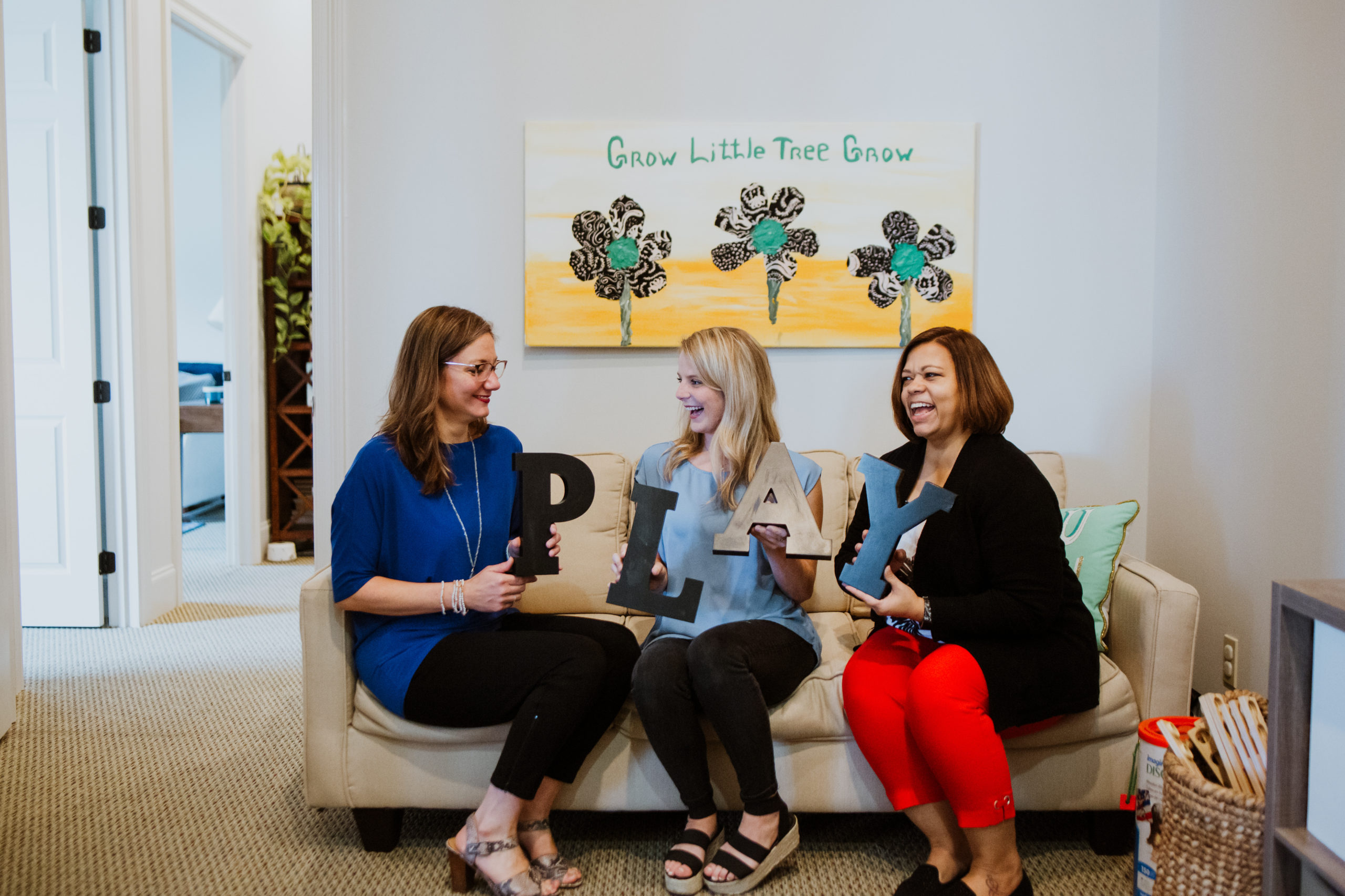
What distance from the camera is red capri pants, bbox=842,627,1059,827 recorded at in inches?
60.8

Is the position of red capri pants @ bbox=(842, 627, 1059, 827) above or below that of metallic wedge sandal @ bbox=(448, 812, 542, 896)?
above

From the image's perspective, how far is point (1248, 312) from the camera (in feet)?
7.12

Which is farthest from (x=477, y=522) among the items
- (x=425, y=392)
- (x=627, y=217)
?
(x=627, y=217)

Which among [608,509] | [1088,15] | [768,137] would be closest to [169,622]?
[608,509]

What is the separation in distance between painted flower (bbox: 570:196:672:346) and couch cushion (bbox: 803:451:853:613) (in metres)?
0.77

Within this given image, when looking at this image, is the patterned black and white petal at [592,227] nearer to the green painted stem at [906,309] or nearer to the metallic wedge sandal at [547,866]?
the green painted stem at [906,309]

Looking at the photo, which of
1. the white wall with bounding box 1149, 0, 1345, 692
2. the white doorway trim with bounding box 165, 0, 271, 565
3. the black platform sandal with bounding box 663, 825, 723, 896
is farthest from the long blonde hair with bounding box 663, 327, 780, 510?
the white doorway trim with bounding box 165, 0, 271, 565

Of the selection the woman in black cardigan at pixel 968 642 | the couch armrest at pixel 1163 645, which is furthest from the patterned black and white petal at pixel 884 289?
the couch armrest at pixel 1163 645

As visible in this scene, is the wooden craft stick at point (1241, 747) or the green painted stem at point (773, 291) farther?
the green painted stem at point (773, 291)

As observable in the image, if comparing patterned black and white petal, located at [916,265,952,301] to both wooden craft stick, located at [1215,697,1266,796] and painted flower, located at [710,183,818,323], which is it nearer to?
painted flower, located at [710,183,818,323]

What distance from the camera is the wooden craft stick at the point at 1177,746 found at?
1.43m

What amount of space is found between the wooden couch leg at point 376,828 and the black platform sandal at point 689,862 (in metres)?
0.57

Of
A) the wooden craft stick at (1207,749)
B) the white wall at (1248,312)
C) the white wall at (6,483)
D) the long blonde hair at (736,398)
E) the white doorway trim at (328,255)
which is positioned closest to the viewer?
the wooden craft stick at (1207,749)

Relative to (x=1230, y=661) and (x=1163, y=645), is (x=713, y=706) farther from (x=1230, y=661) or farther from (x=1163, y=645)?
(x=1230, y=661)
